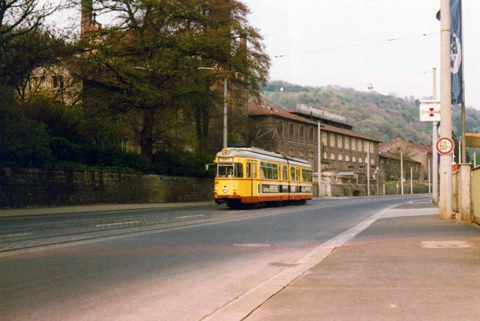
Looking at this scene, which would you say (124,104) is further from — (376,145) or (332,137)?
(376,145)

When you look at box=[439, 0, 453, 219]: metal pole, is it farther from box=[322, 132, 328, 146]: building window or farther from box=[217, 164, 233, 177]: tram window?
box=[322, 132, 328, 146]: building window

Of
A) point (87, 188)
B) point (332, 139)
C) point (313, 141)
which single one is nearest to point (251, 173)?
point (87, 188)

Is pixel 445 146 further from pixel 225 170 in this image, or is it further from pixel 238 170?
pixel 225 170

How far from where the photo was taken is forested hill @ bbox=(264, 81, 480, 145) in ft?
417

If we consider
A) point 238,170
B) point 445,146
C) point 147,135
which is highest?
point 147,135

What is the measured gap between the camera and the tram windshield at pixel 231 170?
3081 cm

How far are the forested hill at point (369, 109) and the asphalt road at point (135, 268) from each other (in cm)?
10606

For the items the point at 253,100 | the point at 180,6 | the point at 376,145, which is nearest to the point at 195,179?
the point at 253,100

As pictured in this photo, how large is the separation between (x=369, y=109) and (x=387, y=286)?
133308 mm

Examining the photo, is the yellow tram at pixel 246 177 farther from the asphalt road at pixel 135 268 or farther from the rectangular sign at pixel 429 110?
the asphalt road at pixel 135 268

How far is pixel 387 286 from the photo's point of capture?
6746 millimetres

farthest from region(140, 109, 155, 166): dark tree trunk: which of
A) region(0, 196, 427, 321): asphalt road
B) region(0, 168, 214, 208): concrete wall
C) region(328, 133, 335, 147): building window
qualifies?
region(328, 133, 335, 147): building window

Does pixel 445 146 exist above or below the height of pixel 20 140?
below

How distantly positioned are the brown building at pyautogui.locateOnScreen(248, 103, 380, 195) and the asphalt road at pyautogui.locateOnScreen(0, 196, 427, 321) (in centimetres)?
5287
